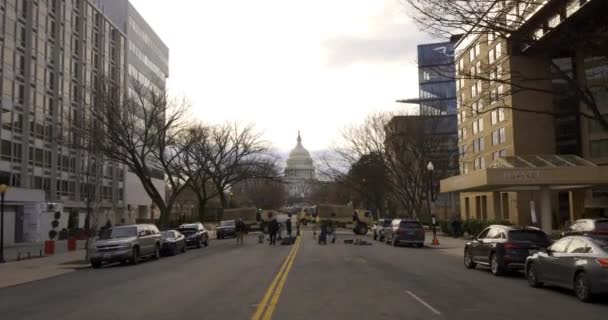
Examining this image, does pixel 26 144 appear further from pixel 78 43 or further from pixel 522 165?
pixel 522 165

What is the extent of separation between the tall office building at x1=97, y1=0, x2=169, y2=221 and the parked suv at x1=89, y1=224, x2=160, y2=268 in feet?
166

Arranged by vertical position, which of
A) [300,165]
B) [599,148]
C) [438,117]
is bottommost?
[599,148]

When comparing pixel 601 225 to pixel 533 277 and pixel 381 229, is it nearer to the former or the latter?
pixel 533 277

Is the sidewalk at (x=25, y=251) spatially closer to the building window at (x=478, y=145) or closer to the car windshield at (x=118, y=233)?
the car windshield at (x=118, y=233)

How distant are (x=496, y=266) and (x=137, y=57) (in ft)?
253

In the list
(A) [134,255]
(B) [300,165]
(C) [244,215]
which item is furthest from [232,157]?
(B) [300,165]

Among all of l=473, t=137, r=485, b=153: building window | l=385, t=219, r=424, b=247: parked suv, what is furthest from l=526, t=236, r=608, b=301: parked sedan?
l=473, t=137, r=485, b=153: building window

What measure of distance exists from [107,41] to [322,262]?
62.4m

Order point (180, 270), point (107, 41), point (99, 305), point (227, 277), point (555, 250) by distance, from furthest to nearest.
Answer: point (107, 41)
point (180, 270)
point (227, 277)
point (555, 250)
point (99, 305)

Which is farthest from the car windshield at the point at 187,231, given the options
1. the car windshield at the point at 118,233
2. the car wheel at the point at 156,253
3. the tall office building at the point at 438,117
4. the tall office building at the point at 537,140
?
the tall office building at the point at 537,140

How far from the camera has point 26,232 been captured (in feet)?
162

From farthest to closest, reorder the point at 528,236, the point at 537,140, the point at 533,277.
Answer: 1. the point at 537,140
2. the point at 528,236
3. the point at 533,277

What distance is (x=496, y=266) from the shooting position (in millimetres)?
18438

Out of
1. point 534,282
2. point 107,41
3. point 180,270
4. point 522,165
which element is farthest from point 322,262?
point 107,41
